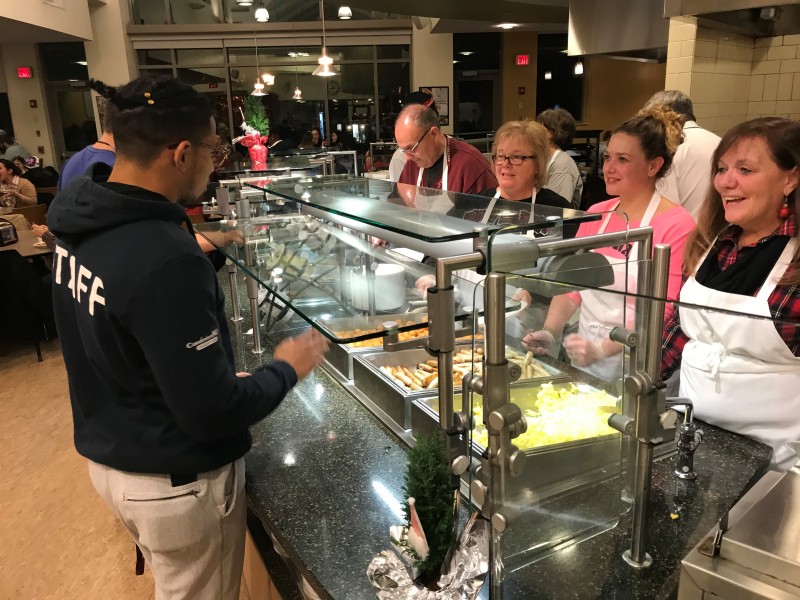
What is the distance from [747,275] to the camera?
1535 millimetres

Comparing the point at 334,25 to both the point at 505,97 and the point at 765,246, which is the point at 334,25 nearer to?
the point at 505,97

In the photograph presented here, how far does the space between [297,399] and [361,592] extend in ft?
2.99

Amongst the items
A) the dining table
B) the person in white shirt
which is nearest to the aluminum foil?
the person in white shirt

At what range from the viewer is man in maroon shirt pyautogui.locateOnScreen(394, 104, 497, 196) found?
3248 millimetres

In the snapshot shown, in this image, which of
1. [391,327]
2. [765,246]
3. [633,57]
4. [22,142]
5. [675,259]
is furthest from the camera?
[22,142]

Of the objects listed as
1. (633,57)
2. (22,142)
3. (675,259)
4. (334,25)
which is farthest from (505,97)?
(675,259)

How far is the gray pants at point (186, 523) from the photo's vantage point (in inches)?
50.3

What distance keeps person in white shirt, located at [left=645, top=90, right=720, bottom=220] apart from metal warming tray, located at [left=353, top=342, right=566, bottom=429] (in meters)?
2.15

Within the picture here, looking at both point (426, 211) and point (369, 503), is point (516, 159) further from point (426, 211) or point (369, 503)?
point (369, 503)

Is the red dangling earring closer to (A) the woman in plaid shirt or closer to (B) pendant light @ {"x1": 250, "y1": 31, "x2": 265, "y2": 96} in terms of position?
(A) the woman in plaid shirt

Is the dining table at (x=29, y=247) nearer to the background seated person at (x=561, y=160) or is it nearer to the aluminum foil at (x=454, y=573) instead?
the background seated person at (x=561, y=160)

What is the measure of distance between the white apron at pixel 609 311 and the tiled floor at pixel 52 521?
1.61m

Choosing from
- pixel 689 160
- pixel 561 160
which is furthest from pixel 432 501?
pixel 561 160

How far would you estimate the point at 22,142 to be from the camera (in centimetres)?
1115
